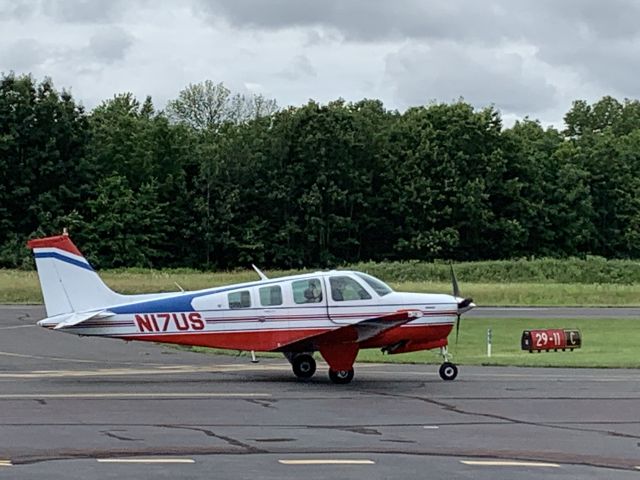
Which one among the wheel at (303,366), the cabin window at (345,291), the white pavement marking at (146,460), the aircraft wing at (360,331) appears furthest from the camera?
the wheel at (303,366)

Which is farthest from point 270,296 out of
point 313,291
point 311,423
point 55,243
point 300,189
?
point 300,189

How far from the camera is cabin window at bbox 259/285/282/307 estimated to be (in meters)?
21.3

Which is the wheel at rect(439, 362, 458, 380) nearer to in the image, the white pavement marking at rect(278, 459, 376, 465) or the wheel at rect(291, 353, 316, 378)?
the wheel at rect(291, 353, 316, 378)

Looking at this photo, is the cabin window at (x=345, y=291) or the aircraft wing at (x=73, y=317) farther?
the cabin window at (x=345, y=291)

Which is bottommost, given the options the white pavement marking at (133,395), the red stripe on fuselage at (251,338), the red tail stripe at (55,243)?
the white pavement marking at (133,395)

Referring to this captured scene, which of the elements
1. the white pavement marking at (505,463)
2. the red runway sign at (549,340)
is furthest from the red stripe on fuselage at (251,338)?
the red runway sign at (549,340)

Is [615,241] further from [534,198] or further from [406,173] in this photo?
[406,173]

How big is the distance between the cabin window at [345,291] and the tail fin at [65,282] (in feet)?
13.4

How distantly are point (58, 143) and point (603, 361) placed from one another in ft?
200

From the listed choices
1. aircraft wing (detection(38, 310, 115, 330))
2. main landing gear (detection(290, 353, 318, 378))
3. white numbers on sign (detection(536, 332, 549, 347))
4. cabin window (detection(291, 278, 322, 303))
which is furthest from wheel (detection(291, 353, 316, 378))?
white numbers on sign (detection(536, 332, 549, 347))

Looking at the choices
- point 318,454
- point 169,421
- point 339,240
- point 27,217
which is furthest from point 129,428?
point 339,240

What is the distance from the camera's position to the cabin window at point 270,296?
70.0 feet

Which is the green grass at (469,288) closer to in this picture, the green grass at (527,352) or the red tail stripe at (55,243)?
the green grass at (527,352)

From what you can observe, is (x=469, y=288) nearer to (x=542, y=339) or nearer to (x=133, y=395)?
(x=542, y=339)
